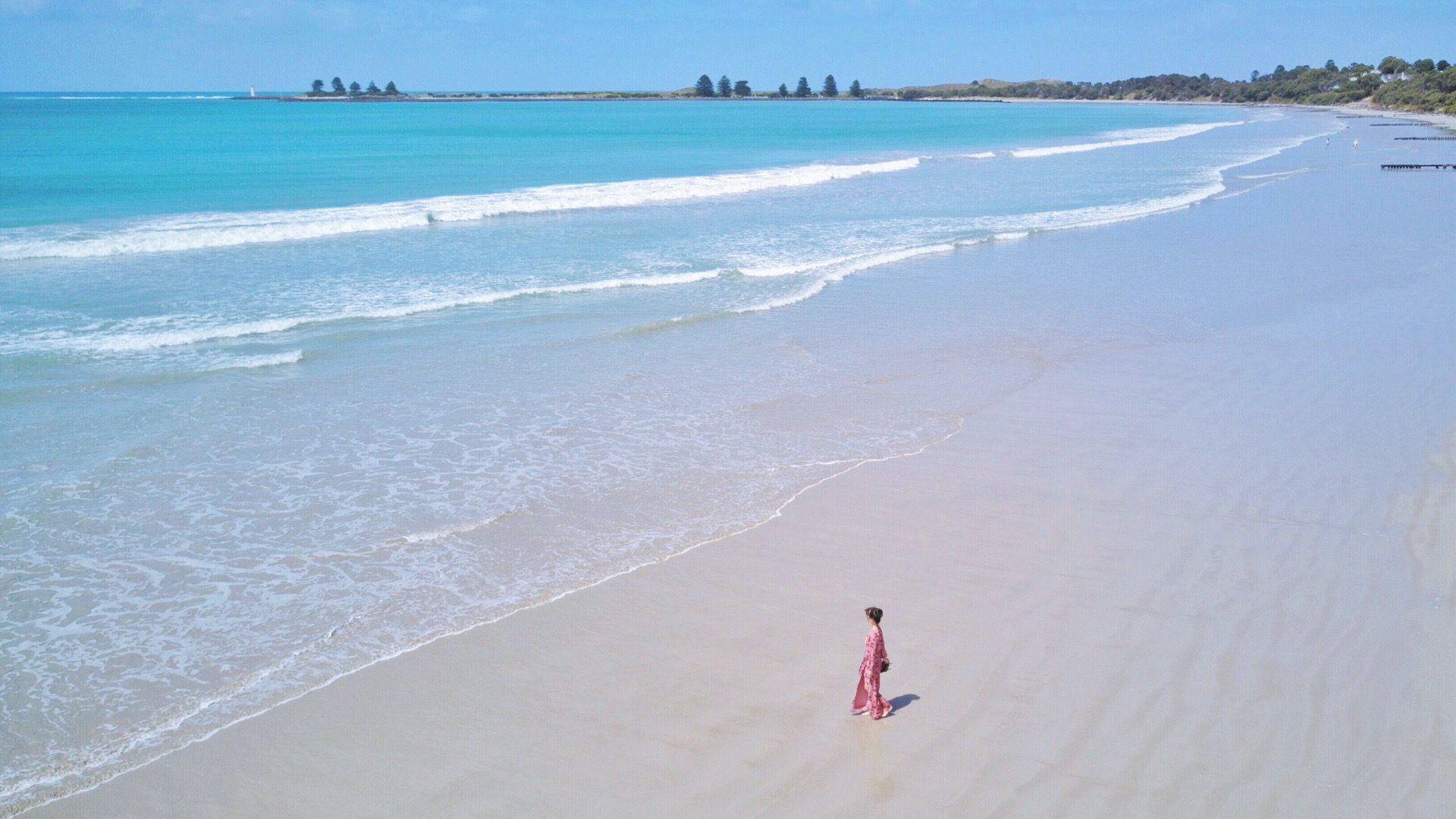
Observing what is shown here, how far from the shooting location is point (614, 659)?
7266mm

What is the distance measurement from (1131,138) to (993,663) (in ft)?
248

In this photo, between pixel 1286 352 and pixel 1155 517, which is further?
pixel 1286 352

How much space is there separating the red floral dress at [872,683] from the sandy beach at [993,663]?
0.66 feet

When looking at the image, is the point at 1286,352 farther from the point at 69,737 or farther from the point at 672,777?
the point at 69,737

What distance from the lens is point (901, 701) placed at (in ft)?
21.8

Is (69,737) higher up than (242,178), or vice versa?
(242,178)

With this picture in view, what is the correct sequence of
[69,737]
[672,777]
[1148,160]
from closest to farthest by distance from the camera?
[672,777]
[69,737]
[1148,160]

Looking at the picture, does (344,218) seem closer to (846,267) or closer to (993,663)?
(846,267)

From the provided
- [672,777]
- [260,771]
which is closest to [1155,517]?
[672,777]

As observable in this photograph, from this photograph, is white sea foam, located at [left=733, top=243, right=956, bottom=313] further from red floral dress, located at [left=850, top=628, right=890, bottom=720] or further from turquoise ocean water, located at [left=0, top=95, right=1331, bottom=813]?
red floral dress, located at [left=850, top=628, right=890, bottom=720]

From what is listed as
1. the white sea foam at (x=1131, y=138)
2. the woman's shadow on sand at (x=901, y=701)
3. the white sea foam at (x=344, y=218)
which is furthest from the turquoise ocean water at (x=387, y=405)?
the white sea foam at (x=1131, y=138)

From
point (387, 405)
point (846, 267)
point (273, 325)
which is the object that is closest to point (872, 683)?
point (387, 405)

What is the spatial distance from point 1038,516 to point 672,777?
4878 millimetres

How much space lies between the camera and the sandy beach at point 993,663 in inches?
232
